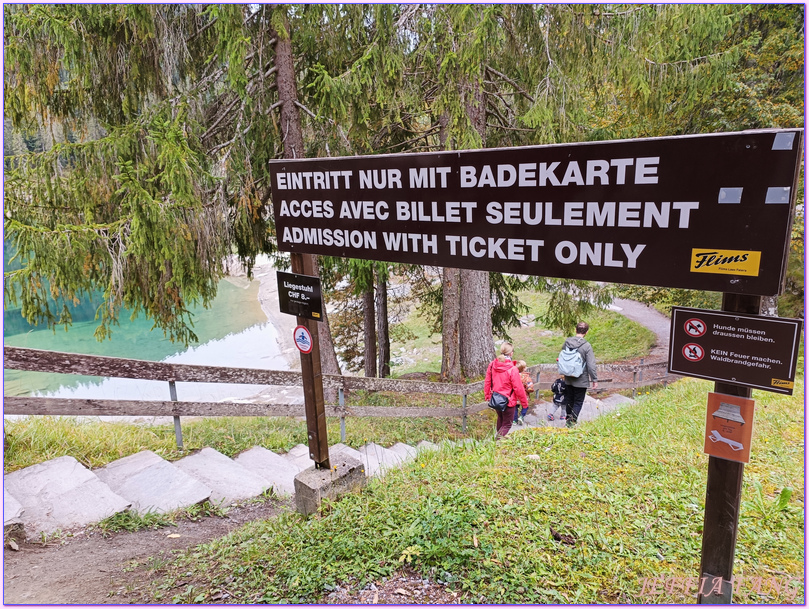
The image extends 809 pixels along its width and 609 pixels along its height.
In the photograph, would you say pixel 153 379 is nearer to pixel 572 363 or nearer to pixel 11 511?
pixel 11 511

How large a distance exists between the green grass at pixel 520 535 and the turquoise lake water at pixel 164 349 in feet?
39.1

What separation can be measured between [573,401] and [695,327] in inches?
227

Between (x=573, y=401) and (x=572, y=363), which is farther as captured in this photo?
(x=573, y=401)

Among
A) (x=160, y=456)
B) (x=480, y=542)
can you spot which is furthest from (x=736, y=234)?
(x=160, y=456)

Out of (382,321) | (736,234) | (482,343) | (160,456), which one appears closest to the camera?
(736,234)

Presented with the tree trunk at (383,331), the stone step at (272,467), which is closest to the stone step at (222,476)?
the stone step at (272,467)

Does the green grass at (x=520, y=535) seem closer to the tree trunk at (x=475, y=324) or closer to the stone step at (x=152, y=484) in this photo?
the stone step at (x=152, y=484)

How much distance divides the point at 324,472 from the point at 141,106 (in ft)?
23.1

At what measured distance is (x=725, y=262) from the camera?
6.56ft

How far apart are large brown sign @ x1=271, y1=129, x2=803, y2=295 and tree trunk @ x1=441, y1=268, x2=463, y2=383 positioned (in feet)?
23.4

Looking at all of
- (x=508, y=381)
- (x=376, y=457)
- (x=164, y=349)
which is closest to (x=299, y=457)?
(x=376, y=457)

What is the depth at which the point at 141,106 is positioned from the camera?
8.00 meters

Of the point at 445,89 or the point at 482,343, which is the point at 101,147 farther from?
the point at 482,343

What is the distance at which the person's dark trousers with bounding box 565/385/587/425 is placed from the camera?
7566mm
